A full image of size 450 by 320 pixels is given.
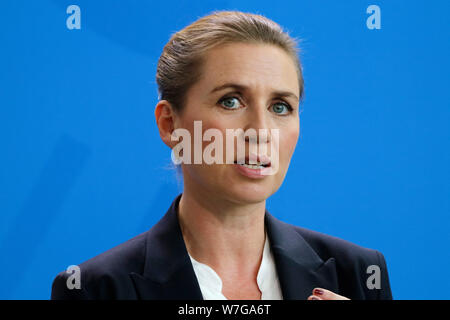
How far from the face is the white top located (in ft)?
0.77

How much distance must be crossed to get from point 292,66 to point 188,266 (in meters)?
0.71

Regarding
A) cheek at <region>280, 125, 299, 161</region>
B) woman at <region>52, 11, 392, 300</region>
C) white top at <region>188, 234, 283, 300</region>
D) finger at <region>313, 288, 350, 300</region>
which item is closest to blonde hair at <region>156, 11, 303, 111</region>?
woman at <region>52, 11, 392, 300</region>

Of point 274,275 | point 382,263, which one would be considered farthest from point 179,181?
point 382,263

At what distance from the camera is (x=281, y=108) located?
6.25 ft

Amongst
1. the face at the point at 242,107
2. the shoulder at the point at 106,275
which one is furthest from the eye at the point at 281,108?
the shoulder at the point at 106,275

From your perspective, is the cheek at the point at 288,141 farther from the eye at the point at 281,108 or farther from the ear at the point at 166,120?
the ear at the point at 166,120

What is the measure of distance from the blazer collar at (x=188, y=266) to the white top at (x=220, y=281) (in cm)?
3

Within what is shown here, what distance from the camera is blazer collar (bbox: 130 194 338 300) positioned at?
1.83 metres

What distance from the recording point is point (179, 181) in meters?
2.16
